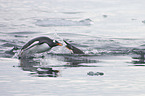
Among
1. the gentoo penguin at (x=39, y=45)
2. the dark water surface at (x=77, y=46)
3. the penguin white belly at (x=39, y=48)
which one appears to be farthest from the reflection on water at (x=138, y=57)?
the penguin white belly at (x=39, y=48)

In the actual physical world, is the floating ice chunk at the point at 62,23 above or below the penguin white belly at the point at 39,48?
above

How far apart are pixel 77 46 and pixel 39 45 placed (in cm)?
340

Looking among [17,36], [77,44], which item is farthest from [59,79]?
[17,36]

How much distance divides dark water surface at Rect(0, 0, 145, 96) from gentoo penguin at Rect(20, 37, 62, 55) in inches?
9.3

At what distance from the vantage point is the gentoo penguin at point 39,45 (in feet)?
49.6

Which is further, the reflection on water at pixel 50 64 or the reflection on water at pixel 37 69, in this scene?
the reflection on water at pixel 50 64

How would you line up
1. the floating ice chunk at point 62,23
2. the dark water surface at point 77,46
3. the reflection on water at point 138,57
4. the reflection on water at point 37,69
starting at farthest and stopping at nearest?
the floating ice chunk at point 62,23 < the reflection on water at point 138,57 < the reflection on water at point 37,69 < the dark water surface at point 77,46

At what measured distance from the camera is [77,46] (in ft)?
60.6

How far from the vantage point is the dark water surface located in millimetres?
8922

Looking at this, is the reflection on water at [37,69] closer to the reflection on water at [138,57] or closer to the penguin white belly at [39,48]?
the penguin white belly at [39,48]

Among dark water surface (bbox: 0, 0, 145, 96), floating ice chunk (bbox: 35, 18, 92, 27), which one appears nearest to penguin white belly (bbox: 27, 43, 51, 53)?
dark water surface (bbox: 0, 0, 145, 96)

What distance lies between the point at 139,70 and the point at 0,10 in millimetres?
22737

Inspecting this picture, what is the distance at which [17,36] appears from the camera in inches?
865

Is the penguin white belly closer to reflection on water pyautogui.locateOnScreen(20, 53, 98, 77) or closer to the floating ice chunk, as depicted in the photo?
reflection on water pyautogui.locateOnScreen(20, 53, 98, 77)
